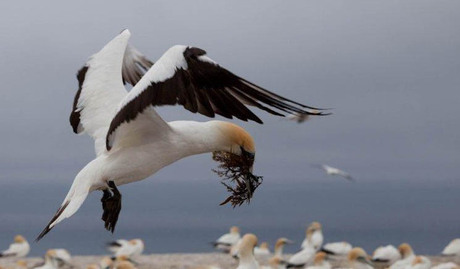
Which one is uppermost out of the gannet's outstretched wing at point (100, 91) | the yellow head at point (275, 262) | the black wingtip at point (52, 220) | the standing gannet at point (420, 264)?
the yellow head at point (275, 262)

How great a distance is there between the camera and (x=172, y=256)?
1568cm

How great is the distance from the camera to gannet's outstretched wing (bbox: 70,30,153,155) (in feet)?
21.3

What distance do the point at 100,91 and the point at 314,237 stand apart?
1136cm

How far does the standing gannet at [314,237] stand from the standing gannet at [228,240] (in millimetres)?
1258

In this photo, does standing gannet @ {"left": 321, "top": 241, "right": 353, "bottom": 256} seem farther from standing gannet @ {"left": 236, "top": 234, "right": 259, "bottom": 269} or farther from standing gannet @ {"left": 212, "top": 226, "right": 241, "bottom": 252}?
standing gannet @ {"left": 236, "top": 234, "right": 259, "bottom": 269}

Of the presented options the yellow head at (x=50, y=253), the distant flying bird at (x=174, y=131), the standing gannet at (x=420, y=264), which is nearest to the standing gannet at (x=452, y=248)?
the standing gannet at (x=420, y=264)

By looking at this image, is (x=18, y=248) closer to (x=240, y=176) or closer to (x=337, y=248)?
(x=337, y=248)

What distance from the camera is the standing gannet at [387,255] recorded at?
51.4 ft

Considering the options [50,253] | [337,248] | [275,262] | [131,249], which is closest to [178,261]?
[131,249]

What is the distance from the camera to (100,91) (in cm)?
667

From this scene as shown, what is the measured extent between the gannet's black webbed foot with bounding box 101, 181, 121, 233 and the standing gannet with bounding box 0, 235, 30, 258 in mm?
11219

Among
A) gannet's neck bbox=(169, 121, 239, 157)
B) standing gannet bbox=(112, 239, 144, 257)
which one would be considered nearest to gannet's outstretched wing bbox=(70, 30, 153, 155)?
gannet's neck bbox=(169, 121, 239, 157)

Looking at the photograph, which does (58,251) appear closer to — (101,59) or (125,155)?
(101,59)

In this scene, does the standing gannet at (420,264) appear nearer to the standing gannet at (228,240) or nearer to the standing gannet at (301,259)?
the standing gannet at (301,259)
